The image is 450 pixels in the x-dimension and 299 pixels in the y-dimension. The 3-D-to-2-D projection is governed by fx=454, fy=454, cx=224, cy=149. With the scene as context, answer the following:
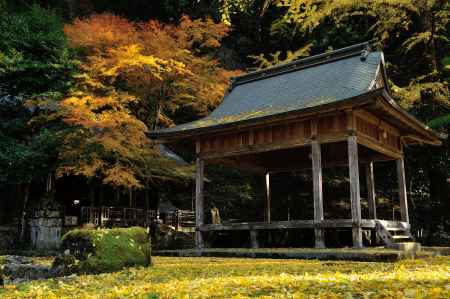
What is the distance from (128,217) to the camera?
22.1 metres

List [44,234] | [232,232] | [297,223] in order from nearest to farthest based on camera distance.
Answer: [297,223]
[232,232]
[44,234]

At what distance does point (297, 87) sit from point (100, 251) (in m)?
9.05

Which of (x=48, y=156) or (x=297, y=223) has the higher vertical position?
(x=48, y=156)

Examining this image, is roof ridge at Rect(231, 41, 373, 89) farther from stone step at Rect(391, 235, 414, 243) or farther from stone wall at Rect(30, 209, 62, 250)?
stone wall at Rect(30, 209, 62, 250)

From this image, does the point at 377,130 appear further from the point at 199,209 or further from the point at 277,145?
the point at 199,209

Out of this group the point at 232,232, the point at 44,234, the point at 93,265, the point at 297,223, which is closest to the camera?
the point at 93,265

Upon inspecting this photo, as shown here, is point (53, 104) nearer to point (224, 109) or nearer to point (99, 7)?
point (224, 109)

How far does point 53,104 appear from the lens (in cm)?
1872

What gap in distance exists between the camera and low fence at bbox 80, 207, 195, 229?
20.7 m

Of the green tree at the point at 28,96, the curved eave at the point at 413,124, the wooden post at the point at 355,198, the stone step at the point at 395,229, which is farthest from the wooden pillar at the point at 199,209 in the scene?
the green tree at the point at 28,96

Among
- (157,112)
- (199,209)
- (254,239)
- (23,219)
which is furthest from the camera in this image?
(157,112)

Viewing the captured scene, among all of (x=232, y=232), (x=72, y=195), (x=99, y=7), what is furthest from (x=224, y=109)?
(x=99, y=7)

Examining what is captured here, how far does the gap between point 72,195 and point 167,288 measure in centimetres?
2038

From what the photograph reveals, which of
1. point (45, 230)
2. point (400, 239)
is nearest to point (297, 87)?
point (400, 239)
